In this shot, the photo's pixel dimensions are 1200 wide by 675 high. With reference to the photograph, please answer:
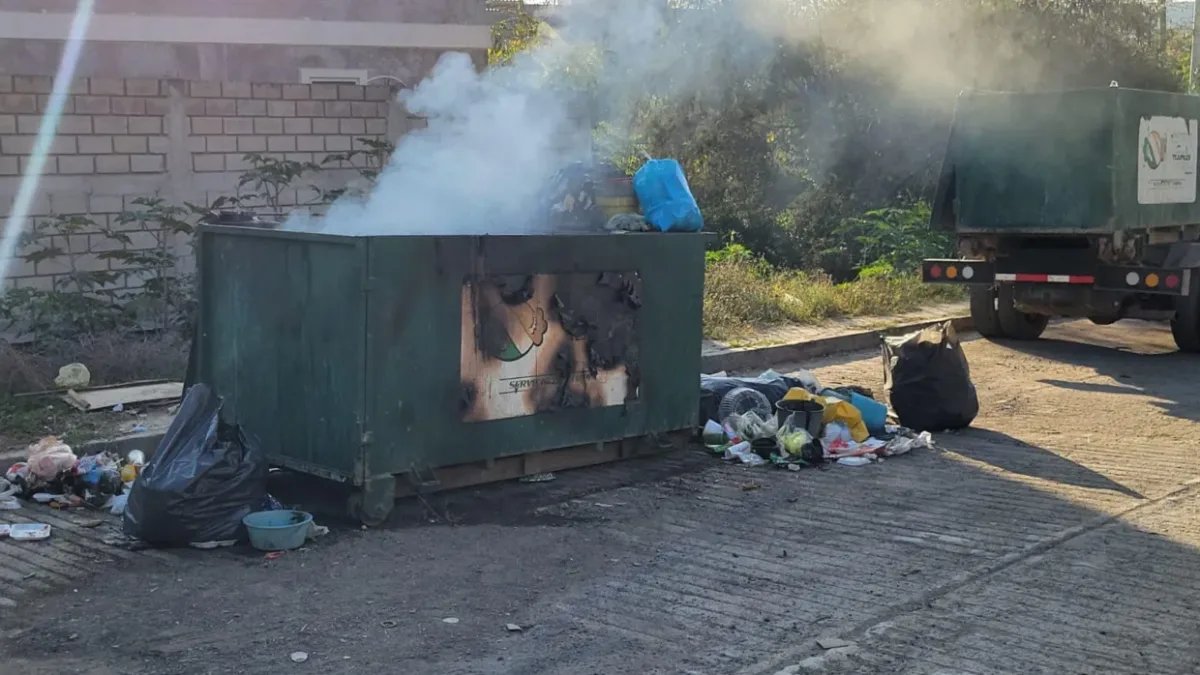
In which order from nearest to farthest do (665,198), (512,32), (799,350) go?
(665,198) < (799,350) < (512,32)

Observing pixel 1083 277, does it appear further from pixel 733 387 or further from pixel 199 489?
pixel 199 489

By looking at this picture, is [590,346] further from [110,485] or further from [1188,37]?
[1188,37]

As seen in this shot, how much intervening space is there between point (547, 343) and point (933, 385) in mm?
2860

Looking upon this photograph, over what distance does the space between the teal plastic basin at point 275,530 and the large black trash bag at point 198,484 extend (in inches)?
4.2

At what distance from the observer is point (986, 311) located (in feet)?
41.2

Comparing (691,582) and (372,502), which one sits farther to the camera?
(372,502)

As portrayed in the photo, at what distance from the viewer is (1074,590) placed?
525 cm

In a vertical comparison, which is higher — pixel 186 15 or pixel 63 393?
pixel 186 15

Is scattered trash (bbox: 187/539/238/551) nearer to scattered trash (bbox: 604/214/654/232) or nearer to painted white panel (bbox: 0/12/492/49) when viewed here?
scattered trash (bbox: 604/214/654/232)

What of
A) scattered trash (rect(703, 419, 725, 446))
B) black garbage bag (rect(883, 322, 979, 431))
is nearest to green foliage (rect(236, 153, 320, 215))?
scattered trash (rect(703, 419, 725, 446))

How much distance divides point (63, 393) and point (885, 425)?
5089 mm

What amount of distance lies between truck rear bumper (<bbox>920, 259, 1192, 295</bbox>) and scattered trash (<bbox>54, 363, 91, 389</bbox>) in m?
7.43

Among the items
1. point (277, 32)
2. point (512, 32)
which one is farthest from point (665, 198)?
point (512, 32)

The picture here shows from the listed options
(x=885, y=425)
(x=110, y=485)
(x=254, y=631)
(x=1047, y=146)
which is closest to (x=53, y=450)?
(x=110, y=485)
